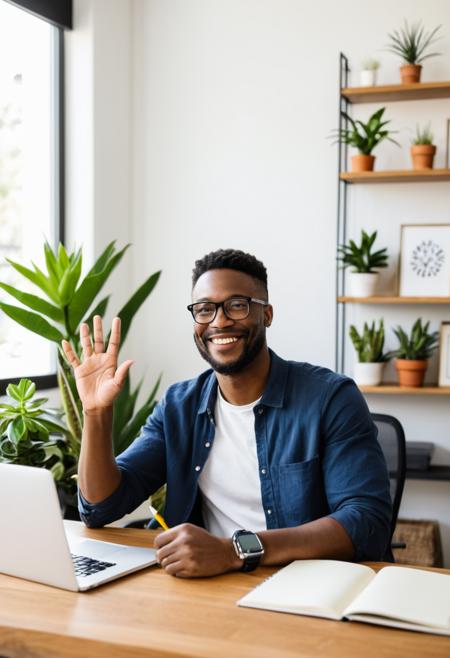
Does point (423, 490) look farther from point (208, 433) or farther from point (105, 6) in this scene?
point (105, 6)

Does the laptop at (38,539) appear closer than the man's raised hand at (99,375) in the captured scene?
Yes

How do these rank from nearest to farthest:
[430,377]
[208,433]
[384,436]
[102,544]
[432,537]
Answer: [102,544]
[208,433]
[384,436]
[432,537]
[430,377]

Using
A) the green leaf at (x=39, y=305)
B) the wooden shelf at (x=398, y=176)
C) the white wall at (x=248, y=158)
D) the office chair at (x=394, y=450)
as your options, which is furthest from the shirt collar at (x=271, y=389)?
the white wall at (x=248, y=158)

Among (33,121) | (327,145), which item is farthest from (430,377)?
(33,121)

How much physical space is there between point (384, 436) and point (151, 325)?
1.74m

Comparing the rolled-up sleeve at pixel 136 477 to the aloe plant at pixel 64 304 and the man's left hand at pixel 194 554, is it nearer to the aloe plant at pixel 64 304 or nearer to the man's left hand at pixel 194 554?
the man's left hand at pixel 194 554

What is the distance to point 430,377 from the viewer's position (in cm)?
348

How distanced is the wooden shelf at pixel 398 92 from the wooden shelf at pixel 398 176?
30 cm

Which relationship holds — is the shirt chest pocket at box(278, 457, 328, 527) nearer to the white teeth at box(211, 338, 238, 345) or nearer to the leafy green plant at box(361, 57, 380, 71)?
the white teeth at box(211, 338, 238, 345)

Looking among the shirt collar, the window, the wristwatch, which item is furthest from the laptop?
the window

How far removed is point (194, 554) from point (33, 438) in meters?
1.42

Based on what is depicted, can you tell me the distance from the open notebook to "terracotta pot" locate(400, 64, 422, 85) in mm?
2358

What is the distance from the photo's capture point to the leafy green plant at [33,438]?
8.71 feet

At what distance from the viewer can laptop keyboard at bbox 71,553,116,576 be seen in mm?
1489
